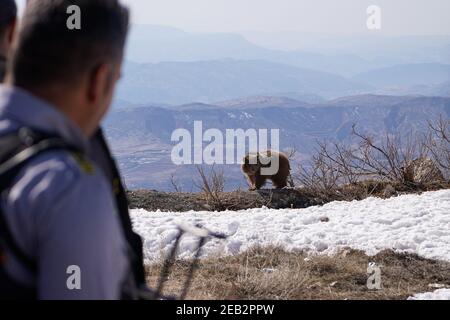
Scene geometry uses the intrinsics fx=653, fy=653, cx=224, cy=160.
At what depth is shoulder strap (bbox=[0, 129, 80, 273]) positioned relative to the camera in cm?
146

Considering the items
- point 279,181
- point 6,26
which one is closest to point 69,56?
point 6,26

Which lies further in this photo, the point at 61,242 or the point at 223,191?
the point at 223,191

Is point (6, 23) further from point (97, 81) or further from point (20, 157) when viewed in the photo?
point (20, 157)

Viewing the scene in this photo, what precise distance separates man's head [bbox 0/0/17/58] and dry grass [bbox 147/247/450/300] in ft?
10.0

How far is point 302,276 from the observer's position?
6176 millimetres

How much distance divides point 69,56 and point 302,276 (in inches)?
194

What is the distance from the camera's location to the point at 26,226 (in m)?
1.44

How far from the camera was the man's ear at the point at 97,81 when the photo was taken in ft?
5.29

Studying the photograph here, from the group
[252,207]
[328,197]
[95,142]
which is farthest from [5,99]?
[328,197]

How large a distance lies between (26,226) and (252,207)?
1079 cm

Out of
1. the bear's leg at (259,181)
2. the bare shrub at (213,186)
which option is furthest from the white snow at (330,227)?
the bear's leg at (259,181)

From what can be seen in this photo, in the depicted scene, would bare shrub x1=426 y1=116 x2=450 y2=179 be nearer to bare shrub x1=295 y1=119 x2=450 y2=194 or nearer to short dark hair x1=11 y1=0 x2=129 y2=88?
bare shrub x1=295 y1=119 x2=450 y2=194

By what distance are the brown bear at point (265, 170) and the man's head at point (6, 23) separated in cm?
1125
